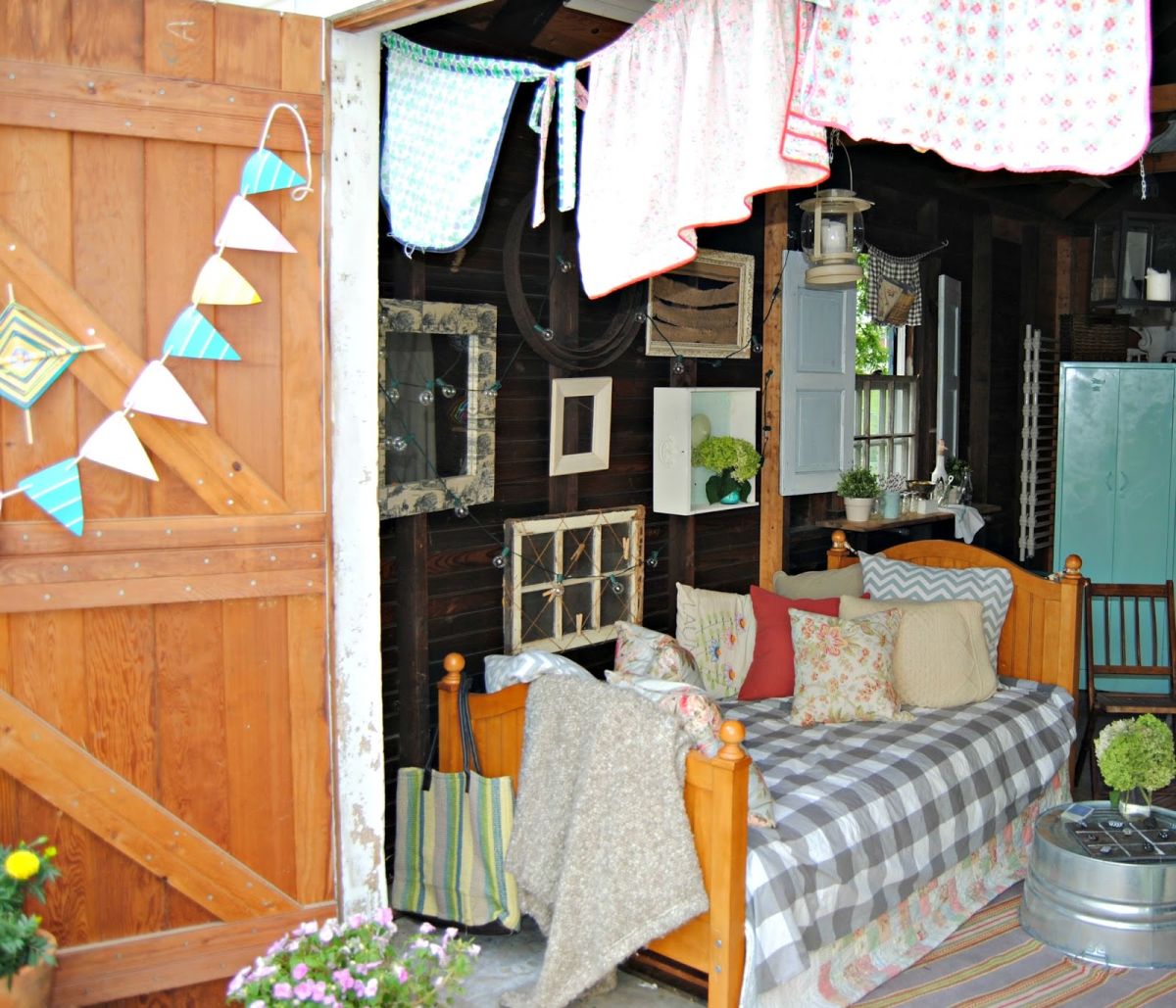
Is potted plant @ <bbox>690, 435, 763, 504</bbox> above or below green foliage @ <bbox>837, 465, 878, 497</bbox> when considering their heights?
above

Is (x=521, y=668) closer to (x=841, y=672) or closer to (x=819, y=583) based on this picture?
(x=841, y=672)

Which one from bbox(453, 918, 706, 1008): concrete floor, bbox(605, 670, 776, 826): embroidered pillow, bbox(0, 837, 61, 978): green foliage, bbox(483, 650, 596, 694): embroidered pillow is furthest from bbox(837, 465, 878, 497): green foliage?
bbox(0, 837, 61, 978): green foliage

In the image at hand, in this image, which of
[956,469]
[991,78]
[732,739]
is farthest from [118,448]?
[956,469]

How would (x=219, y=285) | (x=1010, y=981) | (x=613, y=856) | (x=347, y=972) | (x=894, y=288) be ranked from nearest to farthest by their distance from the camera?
(x=347, y=972)
(x=219, y=285)
(x=613, y=856)
(x=1010, y=981)
(x=894, y=288)

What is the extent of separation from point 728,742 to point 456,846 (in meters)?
1.00

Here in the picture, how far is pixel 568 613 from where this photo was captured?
4.41m

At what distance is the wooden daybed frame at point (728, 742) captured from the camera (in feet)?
10.6

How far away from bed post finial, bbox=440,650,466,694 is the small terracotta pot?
155 cm

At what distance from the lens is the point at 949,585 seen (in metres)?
5.13

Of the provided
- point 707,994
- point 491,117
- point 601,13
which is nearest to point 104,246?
point 491,117

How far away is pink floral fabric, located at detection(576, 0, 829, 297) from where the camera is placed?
2.60 metres

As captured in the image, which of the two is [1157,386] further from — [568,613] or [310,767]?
[310,767]

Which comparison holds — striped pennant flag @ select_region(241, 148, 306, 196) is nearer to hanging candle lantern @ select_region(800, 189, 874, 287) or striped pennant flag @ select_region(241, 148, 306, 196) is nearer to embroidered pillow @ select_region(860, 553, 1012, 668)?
hanging candle lantern @ select_region(800, 189, 874, 287)

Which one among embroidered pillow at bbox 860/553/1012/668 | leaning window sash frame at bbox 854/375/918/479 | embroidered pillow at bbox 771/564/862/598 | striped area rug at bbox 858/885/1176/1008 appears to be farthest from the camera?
leaning window sash frame at bbox 854/375/918/479
